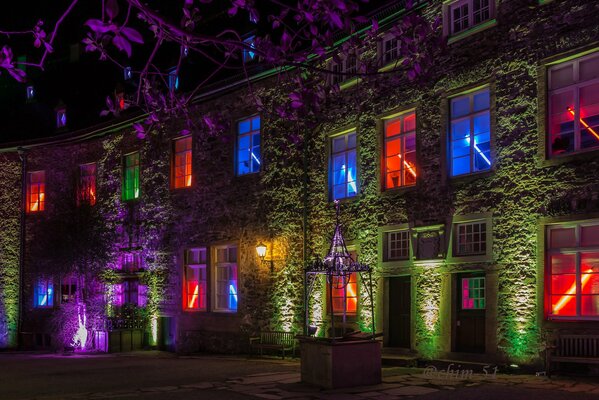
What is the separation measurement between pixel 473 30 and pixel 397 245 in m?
4.58

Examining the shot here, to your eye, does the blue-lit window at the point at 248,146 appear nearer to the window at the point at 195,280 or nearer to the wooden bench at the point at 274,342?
the window at the point at 195,280

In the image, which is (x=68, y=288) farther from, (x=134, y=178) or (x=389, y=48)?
(x=389, y=48)

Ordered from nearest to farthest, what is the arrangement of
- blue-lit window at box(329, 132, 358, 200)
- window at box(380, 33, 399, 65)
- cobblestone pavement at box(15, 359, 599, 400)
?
cobblestone pavement at box(15, 359, 599, 400) < window at box(380, 33, 399, 65) < blue-lit window at box(329, 132, 358, 200)

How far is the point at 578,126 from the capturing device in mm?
11898

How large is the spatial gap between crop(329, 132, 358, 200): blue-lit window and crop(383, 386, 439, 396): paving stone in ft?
19.2

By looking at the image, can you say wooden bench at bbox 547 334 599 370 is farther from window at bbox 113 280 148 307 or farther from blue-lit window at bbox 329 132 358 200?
window at bbox 113 280 148 307

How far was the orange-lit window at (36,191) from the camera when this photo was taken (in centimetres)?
2477

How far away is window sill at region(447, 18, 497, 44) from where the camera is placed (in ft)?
42.9

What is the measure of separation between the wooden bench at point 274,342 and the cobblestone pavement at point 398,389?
3.97 meters

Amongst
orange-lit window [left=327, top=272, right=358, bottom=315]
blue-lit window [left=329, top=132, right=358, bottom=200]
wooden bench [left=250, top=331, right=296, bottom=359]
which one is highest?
blue-lit window [left=329, top=132, right=358, bottom=200]

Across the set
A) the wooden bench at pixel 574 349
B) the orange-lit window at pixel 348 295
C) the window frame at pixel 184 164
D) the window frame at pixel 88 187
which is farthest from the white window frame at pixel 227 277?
the wooden bench at pixel 574 349

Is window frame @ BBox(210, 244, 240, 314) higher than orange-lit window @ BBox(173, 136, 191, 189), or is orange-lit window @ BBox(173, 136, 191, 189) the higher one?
orange-lit window @ BBox(173, 136, 191, 189)

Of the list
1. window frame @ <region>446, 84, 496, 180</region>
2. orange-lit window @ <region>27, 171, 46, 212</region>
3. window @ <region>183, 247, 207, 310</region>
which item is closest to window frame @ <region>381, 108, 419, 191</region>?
window frame @ <region>446, 84, 496, 180</region>

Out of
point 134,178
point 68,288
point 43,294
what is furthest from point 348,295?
point 43,294
